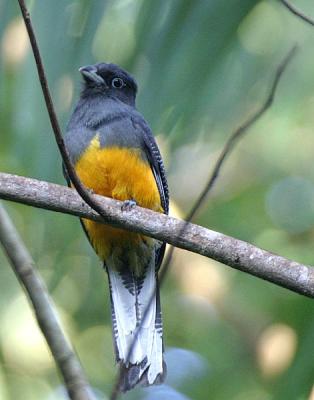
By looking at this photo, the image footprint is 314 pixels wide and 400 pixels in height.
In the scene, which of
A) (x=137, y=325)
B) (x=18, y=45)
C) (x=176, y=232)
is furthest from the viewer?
(x=137, y=325)

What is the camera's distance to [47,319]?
201cm

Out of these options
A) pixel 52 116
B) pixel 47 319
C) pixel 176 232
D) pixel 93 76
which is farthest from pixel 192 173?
pixel 47 319

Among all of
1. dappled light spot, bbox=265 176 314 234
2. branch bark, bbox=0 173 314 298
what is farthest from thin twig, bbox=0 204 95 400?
dappled light spot, bbox=265 176 314 234

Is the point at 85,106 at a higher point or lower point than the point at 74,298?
higher

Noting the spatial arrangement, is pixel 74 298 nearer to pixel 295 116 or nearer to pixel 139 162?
pixel 139 162

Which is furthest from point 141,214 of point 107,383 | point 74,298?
point 107,383

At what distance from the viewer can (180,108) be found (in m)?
2.91

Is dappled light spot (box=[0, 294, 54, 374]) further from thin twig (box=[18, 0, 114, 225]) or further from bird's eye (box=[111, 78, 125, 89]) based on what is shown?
thin twig (box=[18, 0, 114, 225])

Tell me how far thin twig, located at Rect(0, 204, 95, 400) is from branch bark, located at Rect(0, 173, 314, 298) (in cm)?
34

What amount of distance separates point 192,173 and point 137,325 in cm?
259

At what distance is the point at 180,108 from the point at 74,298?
2365mm

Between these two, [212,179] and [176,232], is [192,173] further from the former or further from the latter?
[212,179]

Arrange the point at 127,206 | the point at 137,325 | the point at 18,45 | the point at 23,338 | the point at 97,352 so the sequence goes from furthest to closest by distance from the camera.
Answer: the point at 97,352 → the point at 23,338 → the point at 137,325 → the point at 18,45 → the point at 127,206

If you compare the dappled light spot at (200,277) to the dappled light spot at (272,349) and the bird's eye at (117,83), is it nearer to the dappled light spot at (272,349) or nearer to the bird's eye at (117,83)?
the dappled light spot at (272,349)
